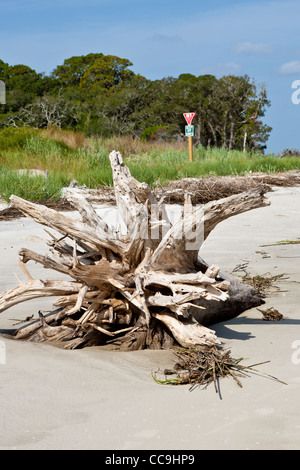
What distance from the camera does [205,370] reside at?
102 inches

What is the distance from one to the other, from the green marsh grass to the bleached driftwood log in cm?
638

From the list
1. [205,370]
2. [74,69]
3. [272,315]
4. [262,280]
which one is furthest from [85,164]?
[74,69]

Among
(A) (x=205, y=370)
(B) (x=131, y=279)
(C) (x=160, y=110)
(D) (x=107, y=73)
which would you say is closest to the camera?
(A) (x=205, y=370)

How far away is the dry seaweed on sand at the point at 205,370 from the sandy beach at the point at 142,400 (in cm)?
5

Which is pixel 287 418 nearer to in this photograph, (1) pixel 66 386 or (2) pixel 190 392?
(2) pixel 190 392

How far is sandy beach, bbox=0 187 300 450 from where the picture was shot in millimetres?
1990

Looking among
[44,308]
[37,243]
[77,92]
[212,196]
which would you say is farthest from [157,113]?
[44,308]

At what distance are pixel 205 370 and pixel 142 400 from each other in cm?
37

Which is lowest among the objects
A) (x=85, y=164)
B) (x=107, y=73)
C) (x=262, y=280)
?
(x=262, y=280)

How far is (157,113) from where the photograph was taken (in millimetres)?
35188

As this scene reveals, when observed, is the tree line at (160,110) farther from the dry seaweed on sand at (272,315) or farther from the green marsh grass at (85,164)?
the dry seaweed on sand at (272,315)

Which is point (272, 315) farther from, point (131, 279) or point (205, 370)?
point (205, 370)

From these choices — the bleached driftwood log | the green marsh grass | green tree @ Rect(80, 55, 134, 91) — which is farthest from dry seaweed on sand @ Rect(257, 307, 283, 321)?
green tree @ Rect(80, 55, 134, 91)
